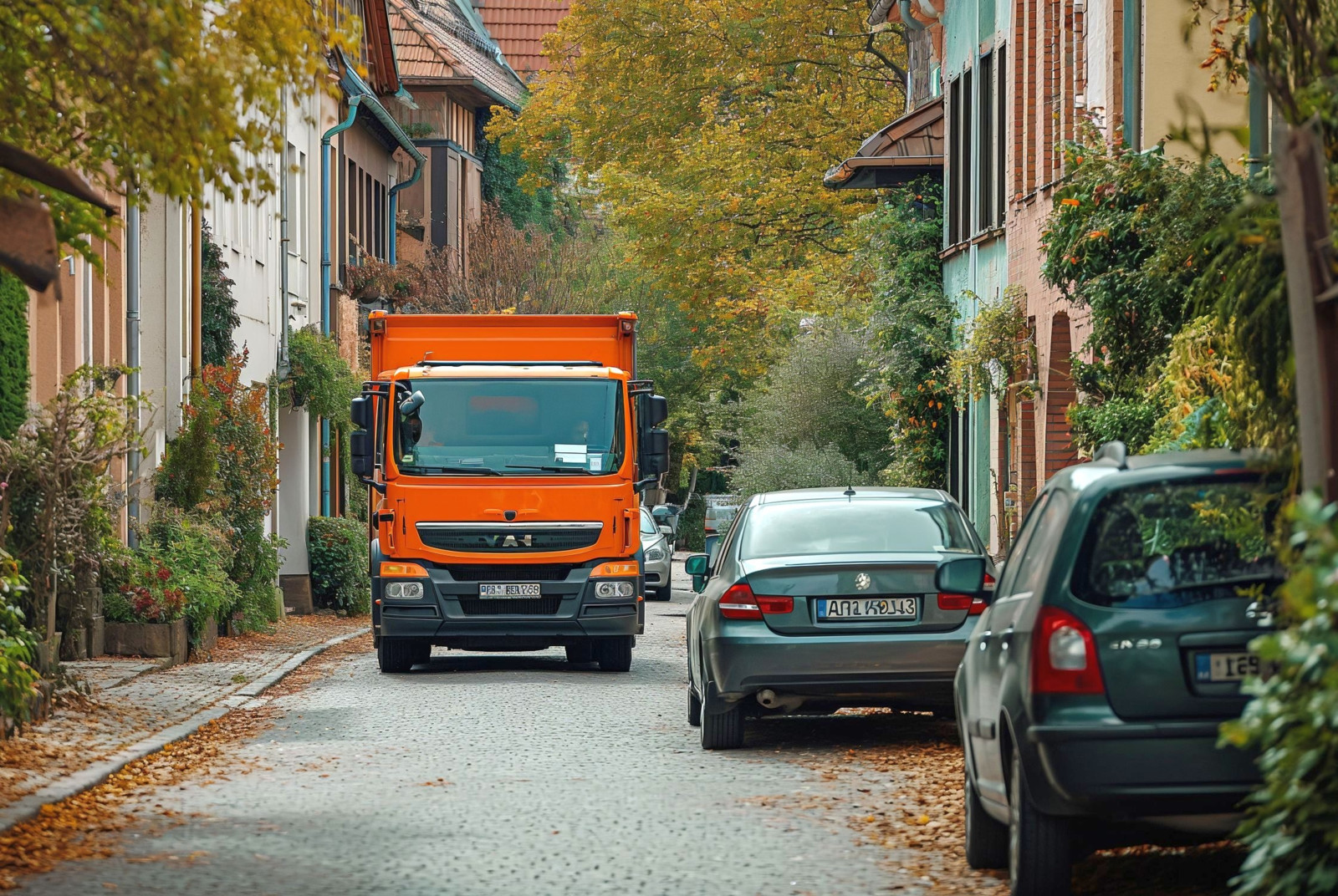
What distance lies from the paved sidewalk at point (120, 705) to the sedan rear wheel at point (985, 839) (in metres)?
4.07

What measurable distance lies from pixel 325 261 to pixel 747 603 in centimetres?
2214

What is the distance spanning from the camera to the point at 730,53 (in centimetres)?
4059

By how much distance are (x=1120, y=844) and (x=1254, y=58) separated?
2.53 meters

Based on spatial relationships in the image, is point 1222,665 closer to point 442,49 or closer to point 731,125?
point 731,125

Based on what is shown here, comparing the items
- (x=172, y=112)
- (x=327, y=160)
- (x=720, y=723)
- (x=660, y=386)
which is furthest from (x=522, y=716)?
(x=660, y=386)

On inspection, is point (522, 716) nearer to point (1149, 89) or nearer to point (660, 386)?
point (1149, 89)

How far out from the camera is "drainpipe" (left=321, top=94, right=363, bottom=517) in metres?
32.5

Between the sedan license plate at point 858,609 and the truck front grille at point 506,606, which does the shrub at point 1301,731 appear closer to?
the sedan license plate at point 858,609

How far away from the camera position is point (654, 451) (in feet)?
60.7

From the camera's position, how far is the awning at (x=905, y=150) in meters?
31.2

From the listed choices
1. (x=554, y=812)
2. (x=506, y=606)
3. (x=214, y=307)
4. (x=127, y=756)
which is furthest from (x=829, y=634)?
(x=214, y=307)

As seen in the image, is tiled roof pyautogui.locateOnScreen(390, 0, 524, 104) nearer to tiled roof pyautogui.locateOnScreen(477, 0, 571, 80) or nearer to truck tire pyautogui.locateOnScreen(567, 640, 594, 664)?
tiled roof pyautogui.locateOnScreen(477, 0, 571, 80)

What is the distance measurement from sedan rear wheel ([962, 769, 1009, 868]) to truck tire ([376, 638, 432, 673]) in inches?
431

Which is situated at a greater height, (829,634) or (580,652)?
(829,634)
